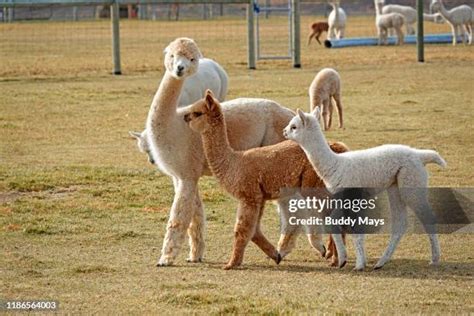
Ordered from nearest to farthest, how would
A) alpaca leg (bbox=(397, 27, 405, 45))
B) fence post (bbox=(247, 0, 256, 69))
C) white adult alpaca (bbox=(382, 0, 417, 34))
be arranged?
fence post (bbox=(247, 0, 256, 69)) → alpaca leg (bbox=(397, 27, 405, 45)) → white adult alpaca (bbox=(382, 0, 417, 34))

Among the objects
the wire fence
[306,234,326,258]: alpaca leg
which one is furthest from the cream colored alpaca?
the wire fence

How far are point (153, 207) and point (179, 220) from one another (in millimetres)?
2071

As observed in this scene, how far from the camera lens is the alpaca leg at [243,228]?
7.93 m

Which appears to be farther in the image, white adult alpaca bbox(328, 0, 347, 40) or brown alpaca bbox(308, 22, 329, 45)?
brown alpaca bbox(308, 22, 329, 45)

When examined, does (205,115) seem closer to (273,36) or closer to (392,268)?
(392,268)

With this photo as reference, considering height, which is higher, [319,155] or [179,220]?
[319,155]

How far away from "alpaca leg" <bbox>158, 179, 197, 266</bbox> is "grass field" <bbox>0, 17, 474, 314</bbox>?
0.39ft

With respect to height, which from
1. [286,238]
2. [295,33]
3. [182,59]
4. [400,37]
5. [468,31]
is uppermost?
[182,59]

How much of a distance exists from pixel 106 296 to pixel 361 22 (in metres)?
44.7

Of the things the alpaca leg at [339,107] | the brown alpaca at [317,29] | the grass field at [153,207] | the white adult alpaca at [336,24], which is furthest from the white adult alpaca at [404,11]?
the alpaca leg at [339,107]

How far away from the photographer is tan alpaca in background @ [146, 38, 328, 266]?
8352 millimetres

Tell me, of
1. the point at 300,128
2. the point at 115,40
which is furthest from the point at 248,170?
the point at 115,40

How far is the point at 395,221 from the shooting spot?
789 cm

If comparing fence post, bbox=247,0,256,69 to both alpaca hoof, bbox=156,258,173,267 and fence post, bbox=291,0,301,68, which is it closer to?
fence post, bbox=291,0,301,68
